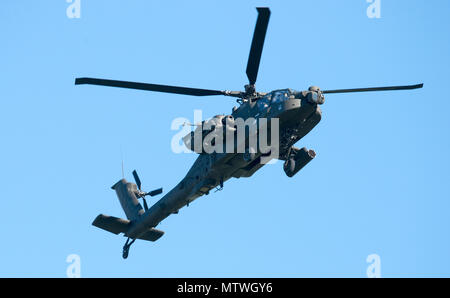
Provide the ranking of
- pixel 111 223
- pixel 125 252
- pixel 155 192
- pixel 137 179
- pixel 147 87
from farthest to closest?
pixel 137 179
pixel 125 252
pixel 111 223
pixel 155 192
pixel 147 87

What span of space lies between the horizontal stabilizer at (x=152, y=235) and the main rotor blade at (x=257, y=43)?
36.2 feet

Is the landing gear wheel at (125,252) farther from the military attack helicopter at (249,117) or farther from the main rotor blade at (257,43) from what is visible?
the main rotor blade at (257,43)

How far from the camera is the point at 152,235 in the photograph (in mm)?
39375

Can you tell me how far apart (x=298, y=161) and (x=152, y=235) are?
33.1 ft

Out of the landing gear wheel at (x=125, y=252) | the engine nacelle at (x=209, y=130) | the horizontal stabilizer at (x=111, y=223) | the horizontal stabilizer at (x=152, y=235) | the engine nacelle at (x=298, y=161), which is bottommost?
the landing gear wheel at (x=125, y=252)

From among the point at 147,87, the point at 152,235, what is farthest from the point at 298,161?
the point at 152,235

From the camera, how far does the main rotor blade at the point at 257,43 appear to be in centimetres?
2870

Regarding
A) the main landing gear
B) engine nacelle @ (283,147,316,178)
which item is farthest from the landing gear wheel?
engine nacelle @ (283,147,316,178)

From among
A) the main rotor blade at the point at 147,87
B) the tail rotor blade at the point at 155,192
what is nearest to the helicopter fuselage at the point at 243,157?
the tail rotor blade at the point at 155,192

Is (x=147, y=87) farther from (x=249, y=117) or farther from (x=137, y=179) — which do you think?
(x=137, y=179)

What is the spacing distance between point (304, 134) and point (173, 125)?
5659 millimetres
